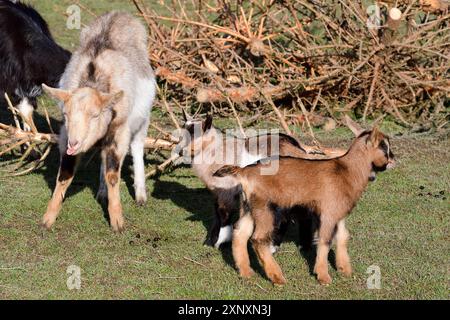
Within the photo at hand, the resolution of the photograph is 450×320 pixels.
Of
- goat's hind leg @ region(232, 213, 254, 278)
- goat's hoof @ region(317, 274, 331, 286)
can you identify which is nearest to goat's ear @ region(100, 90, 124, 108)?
goat's hind leg @ region(232, 213, 254, 278)

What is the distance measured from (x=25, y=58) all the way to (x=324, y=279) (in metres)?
4.90

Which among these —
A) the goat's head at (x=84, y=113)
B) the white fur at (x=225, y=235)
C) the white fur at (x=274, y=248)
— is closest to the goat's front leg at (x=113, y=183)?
the goat's head at (x=84, y=113)

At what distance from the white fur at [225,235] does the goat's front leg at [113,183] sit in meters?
1.00

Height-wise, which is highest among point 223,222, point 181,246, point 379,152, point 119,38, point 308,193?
point 119,38

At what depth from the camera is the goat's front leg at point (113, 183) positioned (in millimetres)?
7863

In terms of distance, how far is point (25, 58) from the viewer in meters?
9.86

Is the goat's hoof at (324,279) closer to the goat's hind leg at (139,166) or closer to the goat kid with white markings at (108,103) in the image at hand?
the goat kid with white markings at (108,103)

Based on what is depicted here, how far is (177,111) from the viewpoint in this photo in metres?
11.5

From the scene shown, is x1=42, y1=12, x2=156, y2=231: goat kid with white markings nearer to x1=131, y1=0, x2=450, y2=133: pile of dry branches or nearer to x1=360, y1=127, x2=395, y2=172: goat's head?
x1=131, y1=0, x2=450, y2=133: pile of dry branches

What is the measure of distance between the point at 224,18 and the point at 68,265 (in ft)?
19.0

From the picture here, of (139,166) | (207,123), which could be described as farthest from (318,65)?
(207,123)

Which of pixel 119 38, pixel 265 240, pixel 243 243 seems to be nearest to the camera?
pixel 265 240

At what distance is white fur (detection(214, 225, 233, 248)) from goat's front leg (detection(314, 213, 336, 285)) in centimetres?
100

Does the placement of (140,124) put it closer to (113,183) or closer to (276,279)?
(113,183)
